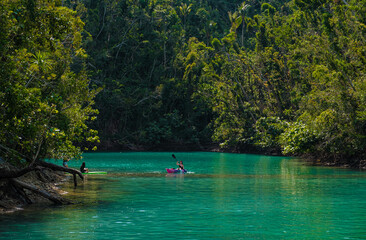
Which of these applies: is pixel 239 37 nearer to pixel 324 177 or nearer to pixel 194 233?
pixel 324 177

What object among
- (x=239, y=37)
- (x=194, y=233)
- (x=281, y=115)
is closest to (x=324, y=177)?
(x=194, y=233)

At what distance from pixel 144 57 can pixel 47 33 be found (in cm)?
6274

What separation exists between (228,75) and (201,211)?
55699 millimetres

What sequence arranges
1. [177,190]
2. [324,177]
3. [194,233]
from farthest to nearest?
[324,177] → [177,190] → [194,233]

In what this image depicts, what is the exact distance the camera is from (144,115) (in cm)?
8156

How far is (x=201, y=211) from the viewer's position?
21250mm

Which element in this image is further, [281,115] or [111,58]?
[111,58]

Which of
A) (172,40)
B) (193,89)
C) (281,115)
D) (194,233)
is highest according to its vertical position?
(172,40)

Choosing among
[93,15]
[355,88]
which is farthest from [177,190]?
[93,15]

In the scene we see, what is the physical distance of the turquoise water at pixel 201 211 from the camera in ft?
54.9

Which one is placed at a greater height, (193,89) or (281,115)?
(193,89)

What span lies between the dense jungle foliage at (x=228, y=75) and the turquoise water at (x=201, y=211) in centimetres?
1248

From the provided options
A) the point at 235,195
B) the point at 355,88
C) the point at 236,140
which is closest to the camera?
the point at 235,195

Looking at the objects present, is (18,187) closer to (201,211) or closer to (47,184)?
(47,184)
